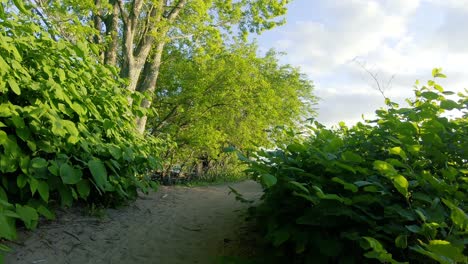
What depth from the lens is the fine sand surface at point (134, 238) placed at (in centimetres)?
319

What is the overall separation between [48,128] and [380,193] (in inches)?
113

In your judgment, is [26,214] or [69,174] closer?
[26,214]

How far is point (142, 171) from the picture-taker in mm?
4848

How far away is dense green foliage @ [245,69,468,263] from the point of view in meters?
1.72

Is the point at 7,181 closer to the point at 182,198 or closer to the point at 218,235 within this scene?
the point at 218,235

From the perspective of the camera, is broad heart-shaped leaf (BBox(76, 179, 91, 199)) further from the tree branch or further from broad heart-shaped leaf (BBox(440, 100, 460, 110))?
the tree branch

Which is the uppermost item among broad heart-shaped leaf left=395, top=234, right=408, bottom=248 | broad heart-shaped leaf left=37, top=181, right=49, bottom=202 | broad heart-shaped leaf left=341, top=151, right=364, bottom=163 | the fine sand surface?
broad heart-shaped leaf left=341, top=151, right=364, bottom=163

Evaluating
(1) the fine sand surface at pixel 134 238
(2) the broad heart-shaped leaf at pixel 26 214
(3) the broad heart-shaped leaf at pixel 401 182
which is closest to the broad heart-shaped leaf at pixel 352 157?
(3) the broad heart-shaped leaf at pixel 401 182

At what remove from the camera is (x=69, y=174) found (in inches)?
119

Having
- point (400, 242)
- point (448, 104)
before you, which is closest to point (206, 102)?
point (448, 104)

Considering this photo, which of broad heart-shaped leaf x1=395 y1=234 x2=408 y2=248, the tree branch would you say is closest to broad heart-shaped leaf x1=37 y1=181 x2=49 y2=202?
broad heart-shaped leaf x1=395 y1=234 x2=408 y2=248

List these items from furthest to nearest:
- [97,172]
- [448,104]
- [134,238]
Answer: [134,238] → [97,172] → [448,104]

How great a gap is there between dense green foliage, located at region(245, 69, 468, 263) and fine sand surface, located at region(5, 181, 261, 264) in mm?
1248

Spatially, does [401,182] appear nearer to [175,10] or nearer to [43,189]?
[43,189]
